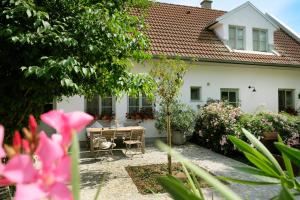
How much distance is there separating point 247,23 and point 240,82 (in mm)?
3424

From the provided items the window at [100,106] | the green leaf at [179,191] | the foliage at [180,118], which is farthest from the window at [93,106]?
the green leaf at [179,191]

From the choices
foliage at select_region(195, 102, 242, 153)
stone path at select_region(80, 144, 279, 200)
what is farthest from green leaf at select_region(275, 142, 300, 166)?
foliage at select_region(195, 102, 242, 153)

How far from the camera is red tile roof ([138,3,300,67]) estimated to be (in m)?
15.6

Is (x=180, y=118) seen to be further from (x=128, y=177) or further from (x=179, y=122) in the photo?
(x=128, y=177)

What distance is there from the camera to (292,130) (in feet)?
39.2

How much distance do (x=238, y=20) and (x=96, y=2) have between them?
39.4 feet

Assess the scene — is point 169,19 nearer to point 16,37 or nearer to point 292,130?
point 292,130

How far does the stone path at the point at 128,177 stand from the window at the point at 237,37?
6.59 meters

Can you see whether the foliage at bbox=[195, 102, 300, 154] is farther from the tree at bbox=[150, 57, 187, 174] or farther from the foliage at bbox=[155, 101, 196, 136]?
the tree at bbox=[150, 57, 187, 174]

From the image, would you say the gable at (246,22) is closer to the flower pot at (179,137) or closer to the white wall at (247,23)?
the white wall at (247,23)

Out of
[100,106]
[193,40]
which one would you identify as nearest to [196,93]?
[193,40]

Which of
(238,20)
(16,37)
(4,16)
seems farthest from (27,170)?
(238,20)

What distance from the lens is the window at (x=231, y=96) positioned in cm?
1633

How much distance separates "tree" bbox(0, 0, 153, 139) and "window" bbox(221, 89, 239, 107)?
9.73 m
